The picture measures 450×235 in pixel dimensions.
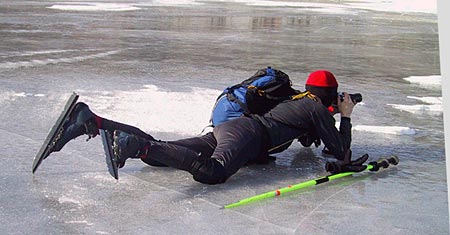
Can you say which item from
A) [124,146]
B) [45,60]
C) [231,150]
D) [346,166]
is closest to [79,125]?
[124,146]

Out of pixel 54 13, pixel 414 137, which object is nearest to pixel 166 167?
pixel 414 137

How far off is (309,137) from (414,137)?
4.01ft

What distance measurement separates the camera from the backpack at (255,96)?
16.5 ft

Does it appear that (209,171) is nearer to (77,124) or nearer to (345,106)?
(77,124)

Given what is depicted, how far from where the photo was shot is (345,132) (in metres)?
5.05

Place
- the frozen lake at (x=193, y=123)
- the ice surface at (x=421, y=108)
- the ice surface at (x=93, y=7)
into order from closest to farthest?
the frozen lake at (x=193, y=123), the ice surface at (x=421, y=108), the ice surface at (x=93, y=7)

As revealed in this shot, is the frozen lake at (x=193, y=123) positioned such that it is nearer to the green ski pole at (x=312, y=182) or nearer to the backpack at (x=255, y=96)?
the green ski pole at (x=312, y=182)

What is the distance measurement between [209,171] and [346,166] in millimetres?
967

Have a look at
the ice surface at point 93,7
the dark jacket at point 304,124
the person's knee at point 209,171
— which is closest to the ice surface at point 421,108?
the dark jacket at point 304,124

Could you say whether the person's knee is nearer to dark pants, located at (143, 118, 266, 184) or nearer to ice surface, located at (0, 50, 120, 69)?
dark pants, located at (143, 118, 266, 184)

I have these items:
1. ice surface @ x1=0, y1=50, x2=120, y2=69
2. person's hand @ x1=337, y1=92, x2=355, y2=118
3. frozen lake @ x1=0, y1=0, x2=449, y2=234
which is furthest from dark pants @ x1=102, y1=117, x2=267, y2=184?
ice surface @ x1=0, y1=50, x2=120, y2=69

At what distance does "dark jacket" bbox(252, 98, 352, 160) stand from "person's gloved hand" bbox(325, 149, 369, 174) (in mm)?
46

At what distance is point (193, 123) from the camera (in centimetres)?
628

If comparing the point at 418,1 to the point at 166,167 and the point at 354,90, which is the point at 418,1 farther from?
the point at 166,167
